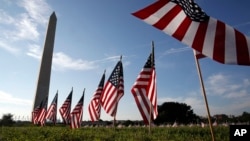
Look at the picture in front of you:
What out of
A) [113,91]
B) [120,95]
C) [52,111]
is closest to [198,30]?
[113,91]

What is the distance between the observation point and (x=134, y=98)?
45.4ft

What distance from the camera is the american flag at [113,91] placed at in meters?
17.5

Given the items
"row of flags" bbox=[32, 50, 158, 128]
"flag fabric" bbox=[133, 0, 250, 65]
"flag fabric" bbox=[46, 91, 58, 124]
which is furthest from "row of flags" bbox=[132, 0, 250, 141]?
"flag fabric" bbox=[46, 91, 58, 124]

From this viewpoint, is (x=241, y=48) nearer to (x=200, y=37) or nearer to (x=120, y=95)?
(x=200, y=37)

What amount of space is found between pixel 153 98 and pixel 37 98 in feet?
144

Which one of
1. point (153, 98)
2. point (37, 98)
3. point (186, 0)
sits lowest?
point (153, 98)

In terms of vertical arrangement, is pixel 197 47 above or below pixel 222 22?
below

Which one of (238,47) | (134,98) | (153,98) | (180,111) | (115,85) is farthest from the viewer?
(180,111)

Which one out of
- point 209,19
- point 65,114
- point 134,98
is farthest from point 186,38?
point 65,114

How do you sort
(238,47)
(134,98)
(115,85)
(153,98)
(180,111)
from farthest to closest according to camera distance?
(180,111)
(115,85)
(134,98)
(153,98)
(238,47)

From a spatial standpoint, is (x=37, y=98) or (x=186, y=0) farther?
(x=37, y=98)

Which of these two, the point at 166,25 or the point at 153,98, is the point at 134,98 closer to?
the point at 153,98

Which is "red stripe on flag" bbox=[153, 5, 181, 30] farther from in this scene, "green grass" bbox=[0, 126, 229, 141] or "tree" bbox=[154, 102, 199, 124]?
"tree" bbox=[154, 102, 199, 124]

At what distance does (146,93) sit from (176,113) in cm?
5643
